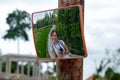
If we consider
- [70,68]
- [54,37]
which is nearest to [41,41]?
[54,37]

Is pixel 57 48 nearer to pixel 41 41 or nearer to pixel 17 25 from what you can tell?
pixel 41 41

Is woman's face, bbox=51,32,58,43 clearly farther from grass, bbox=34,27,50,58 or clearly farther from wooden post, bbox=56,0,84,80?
wooden post, bbox=56,0,84,80

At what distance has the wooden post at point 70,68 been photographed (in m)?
3.19

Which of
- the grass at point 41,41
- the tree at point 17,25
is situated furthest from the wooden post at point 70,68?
the tree at point 17,25

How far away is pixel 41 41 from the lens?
10.6 ft

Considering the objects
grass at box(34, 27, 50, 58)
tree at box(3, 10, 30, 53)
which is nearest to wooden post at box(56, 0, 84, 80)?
grass at box(34, 27, 50, 58)

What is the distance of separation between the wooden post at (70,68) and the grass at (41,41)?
5.5 inches

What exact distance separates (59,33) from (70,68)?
0.30m

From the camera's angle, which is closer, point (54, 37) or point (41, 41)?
point (54, 37)

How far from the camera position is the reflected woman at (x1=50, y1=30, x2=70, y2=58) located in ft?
9.95

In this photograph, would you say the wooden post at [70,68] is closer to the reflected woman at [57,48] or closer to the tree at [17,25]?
the reflected woman at [57,48]

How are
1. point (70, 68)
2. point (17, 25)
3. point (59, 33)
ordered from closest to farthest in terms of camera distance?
point (59, 33) < point (70, 68) < point (17, 25)

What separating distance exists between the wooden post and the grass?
14 cm

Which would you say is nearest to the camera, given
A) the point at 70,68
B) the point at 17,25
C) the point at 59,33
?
the point at 59,33
